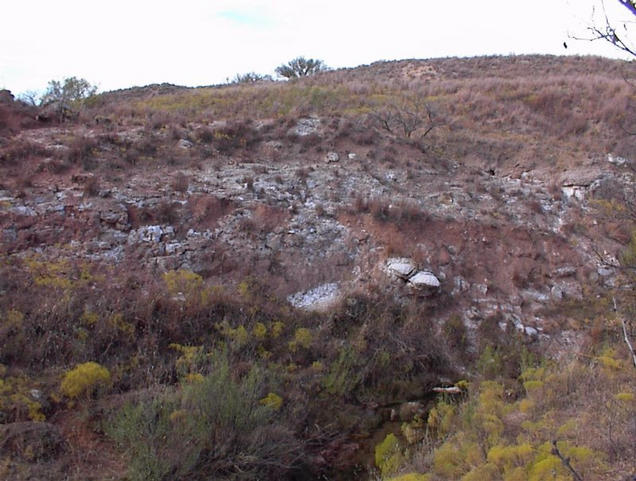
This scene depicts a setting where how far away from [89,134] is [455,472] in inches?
368

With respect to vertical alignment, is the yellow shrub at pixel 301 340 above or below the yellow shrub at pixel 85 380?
below

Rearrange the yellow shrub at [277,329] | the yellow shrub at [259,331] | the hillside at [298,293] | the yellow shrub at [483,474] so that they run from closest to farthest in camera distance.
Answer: the yellow shrub at [483,474] < the hillside at [298,293] < the yellow shrub at [259,331] < the yellow shrub at [277,329]

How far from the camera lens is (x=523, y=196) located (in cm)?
A: 1057

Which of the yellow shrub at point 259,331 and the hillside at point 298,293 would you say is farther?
the yellow shrub at point 259,331

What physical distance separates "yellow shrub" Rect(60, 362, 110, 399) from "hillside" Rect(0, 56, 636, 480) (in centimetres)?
2

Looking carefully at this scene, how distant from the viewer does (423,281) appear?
7.94 meters

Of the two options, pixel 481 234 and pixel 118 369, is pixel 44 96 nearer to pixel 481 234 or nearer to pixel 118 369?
pixel 118 369

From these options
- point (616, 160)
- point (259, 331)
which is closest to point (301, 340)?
point (259, 331)

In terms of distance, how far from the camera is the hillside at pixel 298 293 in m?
4.80

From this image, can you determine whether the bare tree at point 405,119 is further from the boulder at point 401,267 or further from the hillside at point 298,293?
the boulder at point 401,267

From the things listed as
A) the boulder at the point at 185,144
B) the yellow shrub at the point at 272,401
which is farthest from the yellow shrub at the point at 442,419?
the boulder at the point at 185,144

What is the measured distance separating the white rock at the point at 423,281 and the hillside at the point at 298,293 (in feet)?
0.12

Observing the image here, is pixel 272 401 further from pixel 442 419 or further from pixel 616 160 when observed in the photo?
pixel 616 160

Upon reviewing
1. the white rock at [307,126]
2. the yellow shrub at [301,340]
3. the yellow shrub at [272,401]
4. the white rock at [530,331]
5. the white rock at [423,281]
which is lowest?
the white rock at [530,331]
